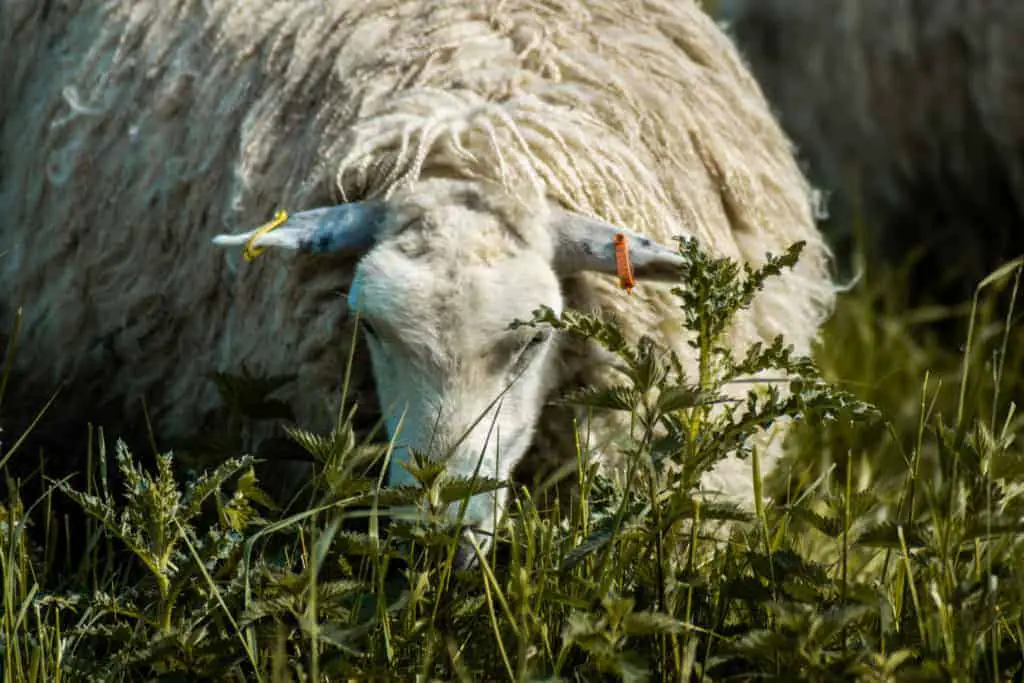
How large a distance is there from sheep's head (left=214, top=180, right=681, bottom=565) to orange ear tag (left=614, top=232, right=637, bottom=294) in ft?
0.09

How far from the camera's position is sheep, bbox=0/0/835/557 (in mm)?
2406

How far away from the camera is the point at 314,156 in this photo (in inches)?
106

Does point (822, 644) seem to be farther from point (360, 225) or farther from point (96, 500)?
point (360, 225)

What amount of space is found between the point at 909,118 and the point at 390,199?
2638 mm

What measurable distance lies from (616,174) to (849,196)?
2.28 metres

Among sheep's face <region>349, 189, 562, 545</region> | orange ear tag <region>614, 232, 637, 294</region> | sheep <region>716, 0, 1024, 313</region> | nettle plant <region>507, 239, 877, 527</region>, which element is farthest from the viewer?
sheep <region>716, 0, 1024, 313</region>

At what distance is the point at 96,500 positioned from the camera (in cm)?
192

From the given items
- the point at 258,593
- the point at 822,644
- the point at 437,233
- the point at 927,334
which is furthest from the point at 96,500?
the point at 927,334

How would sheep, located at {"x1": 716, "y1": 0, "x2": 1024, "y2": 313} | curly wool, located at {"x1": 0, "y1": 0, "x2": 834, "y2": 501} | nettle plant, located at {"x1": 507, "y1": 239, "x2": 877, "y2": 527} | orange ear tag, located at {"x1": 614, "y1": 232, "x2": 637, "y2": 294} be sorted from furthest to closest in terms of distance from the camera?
sheep, located at {"x1": 716, "y1": 0, "x2": 1024, "y2": 313} → curly wool, located at {"x1": 0, "y1": 0, "x2": 834, "y2": 501} → orange ear tag, located at {"x1": 614, "y1": 232, "x2": 637, "y2": 294} → nettle plant, located at {"x1": 507, "y1": 239, "x2": 877, "y2": 527}

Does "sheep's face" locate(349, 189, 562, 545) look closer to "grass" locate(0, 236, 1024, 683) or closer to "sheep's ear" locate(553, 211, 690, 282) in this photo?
"sheep's ear" locate(553, 211, 690, 282)

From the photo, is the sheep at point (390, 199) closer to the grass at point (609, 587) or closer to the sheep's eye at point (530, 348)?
the sheep's eye at point (530, 348)

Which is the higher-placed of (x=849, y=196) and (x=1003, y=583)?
(x=1003, y=583)

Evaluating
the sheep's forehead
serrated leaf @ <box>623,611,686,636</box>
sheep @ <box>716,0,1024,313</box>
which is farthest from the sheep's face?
sheep @ <box>716,0,1024,313</box>

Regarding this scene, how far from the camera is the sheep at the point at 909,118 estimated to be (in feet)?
14.6
